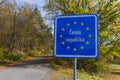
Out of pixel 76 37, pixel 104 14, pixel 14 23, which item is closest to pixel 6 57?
pixel 14 23

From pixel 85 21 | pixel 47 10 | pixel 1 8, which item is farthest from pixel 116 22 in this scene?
pixel 85 21

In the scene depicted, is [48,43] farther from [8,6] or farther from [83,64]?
[83,64]

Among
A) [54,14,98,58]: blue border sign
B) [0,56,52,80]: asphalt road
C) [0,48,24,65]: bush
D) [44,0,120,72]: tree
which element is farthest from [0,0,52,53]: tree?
[54,14,98,58]: blue border sign

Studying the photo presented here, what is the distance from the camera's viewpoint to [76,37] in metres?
4.28

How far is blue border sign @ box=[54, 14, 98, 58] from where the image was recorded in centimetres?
428

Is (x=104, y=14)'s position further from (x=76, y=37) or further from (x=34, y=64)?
(x=76, y=37)

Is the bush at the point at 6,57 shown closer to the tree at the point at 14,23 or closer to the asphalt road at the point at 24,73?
the asphalt road at the point at 24,73

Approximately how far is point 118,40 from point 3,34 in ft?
75.7

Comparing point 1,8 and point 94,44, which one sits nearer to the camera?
point 94,44

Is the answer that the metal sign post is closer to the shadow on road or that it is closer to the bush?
the shadow on road

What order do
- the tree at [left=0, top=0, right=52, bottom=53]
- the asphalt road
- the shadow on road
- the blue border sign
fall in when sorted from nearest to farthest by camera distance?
the blue border sign < the asphalt road < the shadow on road < the tree at [left=0, top=0, right=52, bottom=53]

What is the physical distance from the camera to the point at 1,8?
1598 inches

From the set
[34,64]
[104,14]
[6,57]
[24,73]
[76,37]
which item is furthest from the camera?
[6,57]

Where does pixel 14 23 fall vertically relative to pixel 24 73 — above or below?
above
